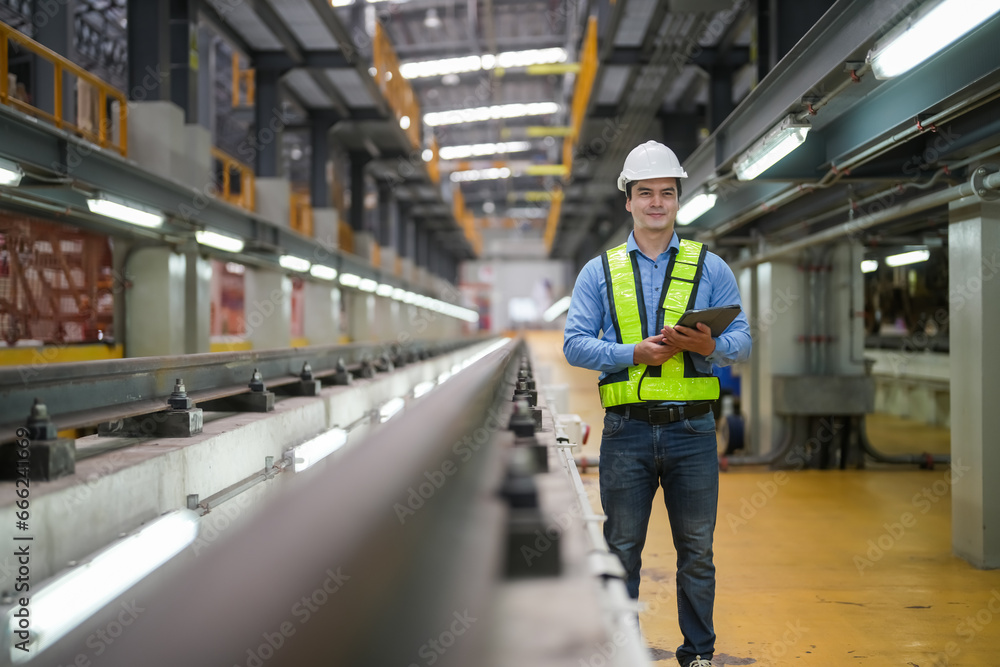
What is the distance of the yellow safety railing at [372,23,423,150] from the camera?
41.5ft

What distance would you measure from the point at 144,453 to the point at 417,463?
2.74m

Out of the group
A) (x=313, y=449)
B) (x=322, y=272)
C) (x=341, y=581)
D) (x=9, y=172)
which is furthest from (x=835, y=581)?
(x=322, y=272)

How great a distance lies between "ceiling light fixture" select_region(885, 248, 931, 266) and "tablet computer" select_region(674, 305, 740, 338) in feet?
26.0

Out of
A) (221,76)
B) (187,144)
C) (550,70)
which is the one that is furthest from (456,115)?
(187,144)

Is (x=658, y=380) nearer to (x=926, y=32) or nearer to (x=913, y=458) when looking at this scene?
(x=926, y=32)

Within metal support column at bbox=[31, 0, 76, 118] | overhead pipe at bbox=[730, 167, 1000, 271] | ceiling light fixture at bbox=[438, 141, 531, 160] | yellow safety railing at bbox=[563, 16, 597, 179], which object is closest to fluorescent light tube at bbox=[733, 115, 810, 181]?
overhead pipe at bbox=[730, 167, 1000, 271]

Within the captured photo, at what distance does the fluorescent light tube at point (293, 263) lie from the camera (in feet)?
32.8

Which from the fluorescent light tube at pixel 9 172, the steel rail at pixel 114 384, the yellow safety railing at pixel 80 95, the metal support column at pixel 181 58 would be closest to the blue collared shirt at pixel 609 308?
the steel rail at pixel 114 384

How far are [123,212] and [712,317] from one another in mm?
5394

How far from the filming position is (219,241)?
25.6ft

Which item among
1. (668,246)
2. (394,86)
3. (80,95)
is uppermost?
(394,86)

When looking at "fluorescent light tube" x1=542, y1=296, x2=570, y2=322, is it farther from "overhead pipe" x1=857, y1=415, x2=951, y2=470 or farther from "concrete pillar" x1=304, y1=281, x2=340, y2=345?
"overhead pipe" x1=857, y1=415, x2=951, y2=470

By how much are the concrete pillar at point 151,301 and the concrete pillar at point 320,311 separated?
5.36 m

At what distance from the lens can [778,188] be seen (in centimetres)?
522
